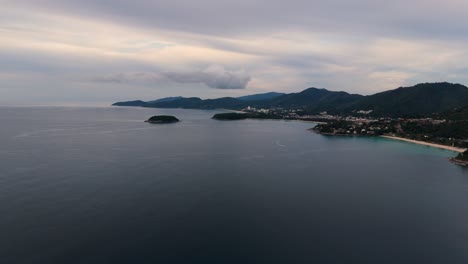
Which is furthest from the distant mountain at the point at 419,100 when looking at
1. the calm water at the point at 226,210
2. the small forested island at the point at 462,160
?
the calm water at the point at 226,210

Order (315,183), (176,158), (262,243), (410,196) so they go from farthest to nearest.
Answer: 1. (176,158)
2. (315,183)
3. (410,196)
4. (262,243)

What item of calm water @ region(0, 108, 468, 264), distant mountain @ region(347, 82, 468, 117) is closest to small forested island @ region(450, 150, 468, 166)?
calm water @ region(0, 108, 468, 264)

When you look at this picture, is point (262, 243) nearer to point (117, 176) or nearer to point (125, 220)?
point (125, 220)

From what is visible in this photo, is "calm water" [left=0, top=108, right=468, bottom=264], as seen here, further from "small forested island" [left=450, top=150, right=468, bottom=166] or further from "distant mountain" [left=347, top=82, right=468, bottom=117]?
"distant mountain" [left=347, top=82, right=468, bottom=117]

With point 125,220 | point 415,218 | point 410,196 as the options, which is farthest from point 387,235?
point 125,220

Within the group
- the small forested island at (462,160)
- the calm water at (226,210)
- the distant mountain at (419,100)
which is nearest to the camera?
the calm water at (226,210)

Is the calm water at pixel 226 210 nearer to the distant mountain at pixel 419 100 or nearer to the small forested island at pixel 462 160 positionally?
the small forested island at pixel 462 160
